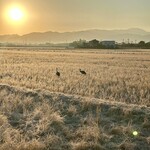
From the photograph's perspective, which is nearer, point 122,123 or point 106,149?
point 106,149

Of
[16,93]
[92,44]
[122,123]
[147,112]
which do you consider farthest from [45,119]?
[92,44]

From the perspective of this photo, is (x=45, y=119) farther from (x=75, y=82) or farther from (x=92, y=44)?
(x=92, y=44)

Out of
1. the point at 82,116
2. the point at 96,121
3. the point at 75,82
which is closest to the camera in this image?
the point at 96,121

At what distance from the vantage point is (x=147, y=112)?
33.6 feet

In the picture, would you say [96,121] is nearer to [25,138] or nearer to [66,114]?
[66,114]

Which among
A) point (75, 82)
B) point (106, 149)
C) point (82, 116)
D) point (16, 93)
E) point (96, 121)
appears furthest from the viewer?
point (75, 82)

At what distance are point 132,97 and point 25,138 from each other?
6557mm

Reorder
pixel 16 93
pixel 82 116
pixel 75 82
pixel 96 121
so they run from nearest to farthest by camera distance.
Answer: pixel 96 121 < pixel 82 116 < pixel 16 93 < pixel 75 82

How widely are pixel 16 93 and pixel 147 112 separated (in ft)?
17.9

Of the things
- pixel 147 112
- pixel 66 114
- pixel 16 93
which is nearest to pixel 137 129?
pixel 147 112

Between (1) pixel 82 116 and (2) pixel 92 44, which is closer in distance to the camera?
(1) pixel 82 116

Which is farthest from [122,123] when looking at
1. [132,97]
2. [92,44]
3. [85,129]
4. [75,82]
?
[92,44]

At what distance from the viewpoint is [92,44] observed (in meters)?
122

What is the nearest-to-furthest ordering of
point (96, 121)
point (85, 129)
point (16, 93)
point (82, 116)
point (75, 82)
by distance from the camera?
point (85, 129), point (96, 121), point (82, 116), point (16, 93), point (75, 82)
